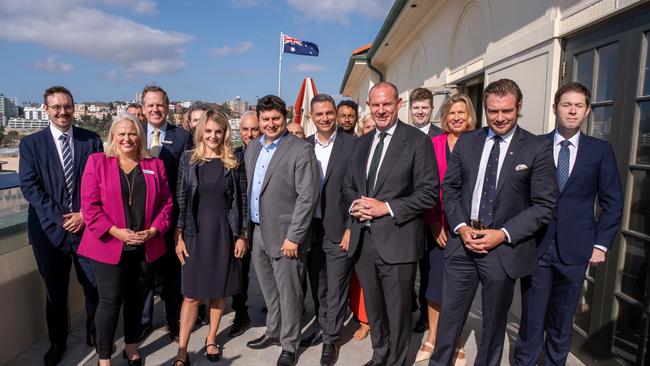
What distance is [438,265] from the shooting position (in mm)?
3244

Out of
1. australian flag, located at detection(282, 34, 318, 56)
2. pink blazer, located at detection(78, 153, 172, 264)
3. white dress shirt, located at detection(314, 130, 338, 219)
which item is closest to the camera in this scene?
pink blazer, located at detection(78, 153, 172, 264)

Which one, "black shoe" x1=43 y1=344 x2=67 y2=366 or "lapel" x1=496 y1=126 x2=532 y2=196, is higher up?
"lapel" x1=496 y1=126 x2=532 y2=196

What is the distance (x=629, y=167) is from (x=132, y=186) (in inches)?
135

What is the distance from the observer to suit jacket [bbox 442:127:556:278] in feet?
7.84

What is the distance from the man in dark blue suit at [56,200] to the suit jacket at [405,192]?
2263 mm

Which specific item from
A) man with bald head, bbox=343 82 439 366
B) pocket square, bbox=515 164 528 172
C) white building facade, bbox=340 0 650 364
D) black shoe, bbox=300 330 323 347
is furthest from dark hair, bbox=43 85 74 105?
white building facade, bbox=340 0 650 364

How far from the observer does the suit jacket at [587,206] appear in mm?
2541

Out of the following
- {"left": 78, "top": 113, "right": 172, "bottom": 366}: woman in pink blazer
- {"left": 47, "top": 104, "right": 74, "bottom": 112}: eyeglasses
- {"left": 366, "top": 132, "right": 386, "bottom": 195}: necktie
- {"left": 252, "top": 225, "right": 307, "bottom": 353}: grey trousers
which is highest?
{"left": 47, "top": 104, "right": 74, "bottom": 112}: eyeglasses

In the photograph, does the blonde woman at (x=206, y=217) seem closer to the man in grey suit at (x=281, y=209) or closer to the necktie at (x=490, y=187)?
the man in grey suit at (x=281, y=209)

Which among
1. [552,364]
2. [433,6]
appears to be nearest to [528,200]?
[552,364]

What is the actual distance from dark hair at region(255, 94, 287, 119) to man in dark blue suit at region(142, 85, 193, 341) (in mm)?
986

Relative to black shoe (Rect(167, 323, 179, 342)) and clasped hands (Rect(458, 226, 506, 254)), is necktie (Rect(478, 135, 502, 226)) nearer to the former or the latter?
clasped hands (Rect(458, 226, 506, 254))

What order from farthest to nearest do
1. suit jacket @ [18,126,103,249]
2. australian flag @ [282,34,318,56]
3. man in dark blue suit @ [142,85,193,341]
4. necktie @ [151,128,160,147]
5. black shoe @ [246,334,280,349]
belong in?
australian flag @ [282,34,318,56] < necktie @ [151,128,160,147] < man in dark blue suit @ [142,85,193,341] < black shoe @ [246,334,280,349] < suit jacket @ [18,126,103,249]

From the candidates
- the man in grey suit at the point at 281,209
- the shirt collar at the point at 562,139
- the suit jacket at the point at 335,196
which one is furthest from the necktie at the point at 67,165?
the shirt collar at the point at 562,139
